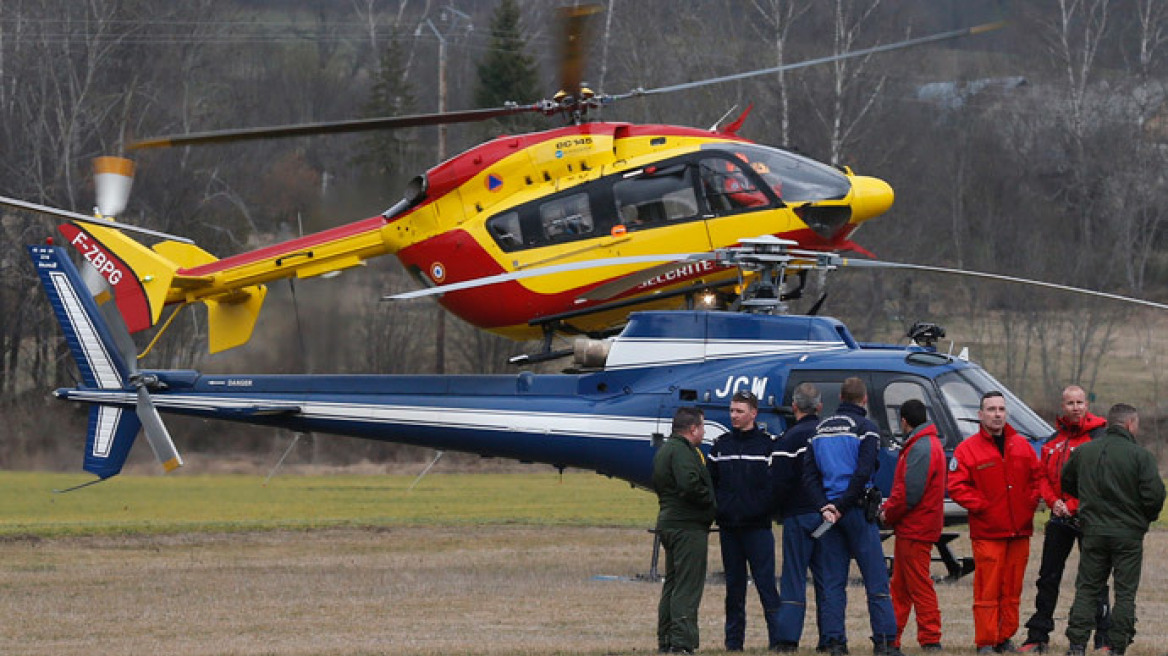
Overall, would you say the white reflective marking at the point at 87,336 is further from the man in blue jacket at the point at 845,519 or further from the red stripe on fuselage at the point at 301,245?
the man in blue jacket at the point at 845,519

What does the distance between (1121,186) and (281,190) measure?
24.3 meters

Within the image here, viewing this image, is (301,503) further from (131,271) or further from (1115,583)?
(1115,583)

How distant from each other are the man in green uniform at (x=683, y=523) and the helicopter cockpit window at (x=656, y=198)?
16.8ft

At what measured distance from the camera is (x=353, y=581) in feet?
55.9

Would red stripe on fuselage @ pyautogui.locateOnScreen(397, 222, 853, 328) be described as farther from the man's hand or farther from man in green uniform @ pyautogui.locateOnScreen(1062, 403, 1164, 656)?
man in green uniform @ pyautogui.locateOnScreen(1062, 403, 1164, 656)

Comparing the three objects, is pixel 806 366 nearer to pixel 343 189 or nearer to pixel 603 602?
pixel 603 602

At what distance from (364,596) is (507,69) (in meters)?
30.2

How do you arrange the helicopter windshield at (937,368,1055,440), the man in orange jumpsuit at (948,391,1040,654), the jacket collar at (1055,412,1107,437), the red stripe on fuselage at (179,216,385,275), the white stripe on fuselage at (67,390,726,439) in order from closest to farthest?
the man in orange jumpsuit at (948,391,1040,654), the jacket collar at (1055,412,1107,437), the helicopter windshield at (937,368,1055,440), the white stripe on fuselage at (67,390,726,439), the red stripe on fuselage at (179,216,385,275)

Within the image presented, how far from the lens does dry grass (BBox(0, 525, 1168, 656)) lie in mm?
12820

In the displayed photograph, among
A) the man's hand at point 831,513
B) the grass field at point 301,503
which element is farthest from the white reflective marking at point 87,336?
the man's hand at point 831,513

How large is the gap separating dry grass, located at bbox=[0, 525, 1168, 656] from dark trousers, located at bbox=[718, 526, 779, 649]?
62 cm

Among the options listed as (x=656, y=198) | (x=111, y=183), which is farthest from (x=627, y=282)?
(x=111, y=183)

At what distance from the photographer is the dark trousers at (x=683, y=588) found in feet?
37.4

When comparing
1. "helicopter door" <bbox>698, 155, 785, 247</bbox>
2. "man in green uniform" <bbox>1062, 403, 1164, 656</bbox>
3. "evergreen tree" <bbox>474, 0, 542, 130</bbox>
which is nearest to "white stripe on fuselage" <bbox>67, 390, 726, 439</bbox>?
"helicopter door" <bbox>698, 155, 785, 247</bbox>
